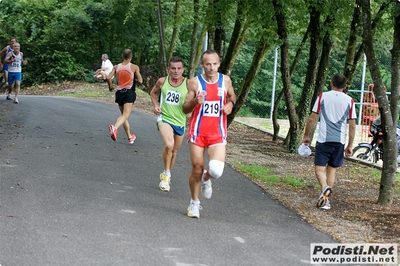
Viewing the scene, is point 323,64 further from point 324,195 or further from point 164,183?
point 164,183

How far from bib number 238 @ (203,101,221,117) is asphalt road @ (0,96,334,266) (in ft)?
3.92

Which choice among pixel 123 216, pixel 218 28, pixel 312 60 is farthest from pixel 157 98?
pixel 218 28

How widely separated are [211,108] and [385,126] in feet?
10.8

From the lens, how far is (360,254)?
7.08 metres

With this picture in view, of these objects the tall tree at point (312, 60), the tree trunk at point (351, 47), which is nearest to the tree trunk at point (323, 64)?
the tall tree at point (312, 60)

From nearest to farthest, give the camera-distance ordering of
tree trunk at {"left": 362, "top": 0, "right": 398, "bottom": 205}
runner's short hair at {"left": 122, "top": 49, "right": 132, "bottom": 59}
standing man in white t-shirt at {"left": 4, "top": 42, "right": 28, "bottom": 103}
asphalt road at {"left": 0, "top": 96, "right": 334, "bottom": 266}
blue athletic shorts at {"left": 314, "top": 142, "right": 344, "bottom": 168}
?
asphalt road at {"left": 0, "top": 96, "right": 334, "bottom": 266} → blue athletic shorts at {"left": 314, "top": 142, "right": 344, "bottom": 168} → tree trunk at {"left": 362, "top": 0, "right": 398, "bottom": 205} → runner's short hair at {"left": 122, "top": 49, "right": 132, "bottom": 59} → standing man in white t-shirt at {"left": 4, "top": 42, "right": 28, "bottom": 103}

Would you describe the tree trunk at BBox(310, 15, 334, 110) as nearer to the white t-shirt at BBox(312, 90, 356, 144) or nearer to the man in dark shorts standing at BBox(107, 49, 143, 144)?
the man in dark shorts standing at BBox(107, 49, 143, 144)

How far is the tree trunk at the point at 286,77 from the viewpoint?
52.6 ft

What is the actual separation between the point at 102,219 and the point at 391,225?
3551 millimetres

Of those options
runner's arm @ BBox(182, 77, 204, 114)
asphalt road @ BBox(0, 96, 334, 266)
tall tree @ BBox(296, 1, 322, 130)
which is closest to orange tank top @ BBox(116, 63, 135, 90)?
asphalt road @ BBox(0, 96, 334, 266)

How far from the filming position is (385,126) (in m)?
10.1

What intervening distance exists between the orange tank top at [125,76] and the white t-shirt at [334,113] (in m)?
4.94

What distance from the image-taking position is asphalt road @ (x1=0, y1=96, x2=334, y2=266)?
20.9 feet

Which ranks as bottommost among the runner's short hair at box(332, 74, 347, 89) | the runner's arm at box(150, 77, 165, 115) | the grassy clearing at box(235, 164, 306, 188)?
the grassy clearing at box(235, 164, 306, 188)
